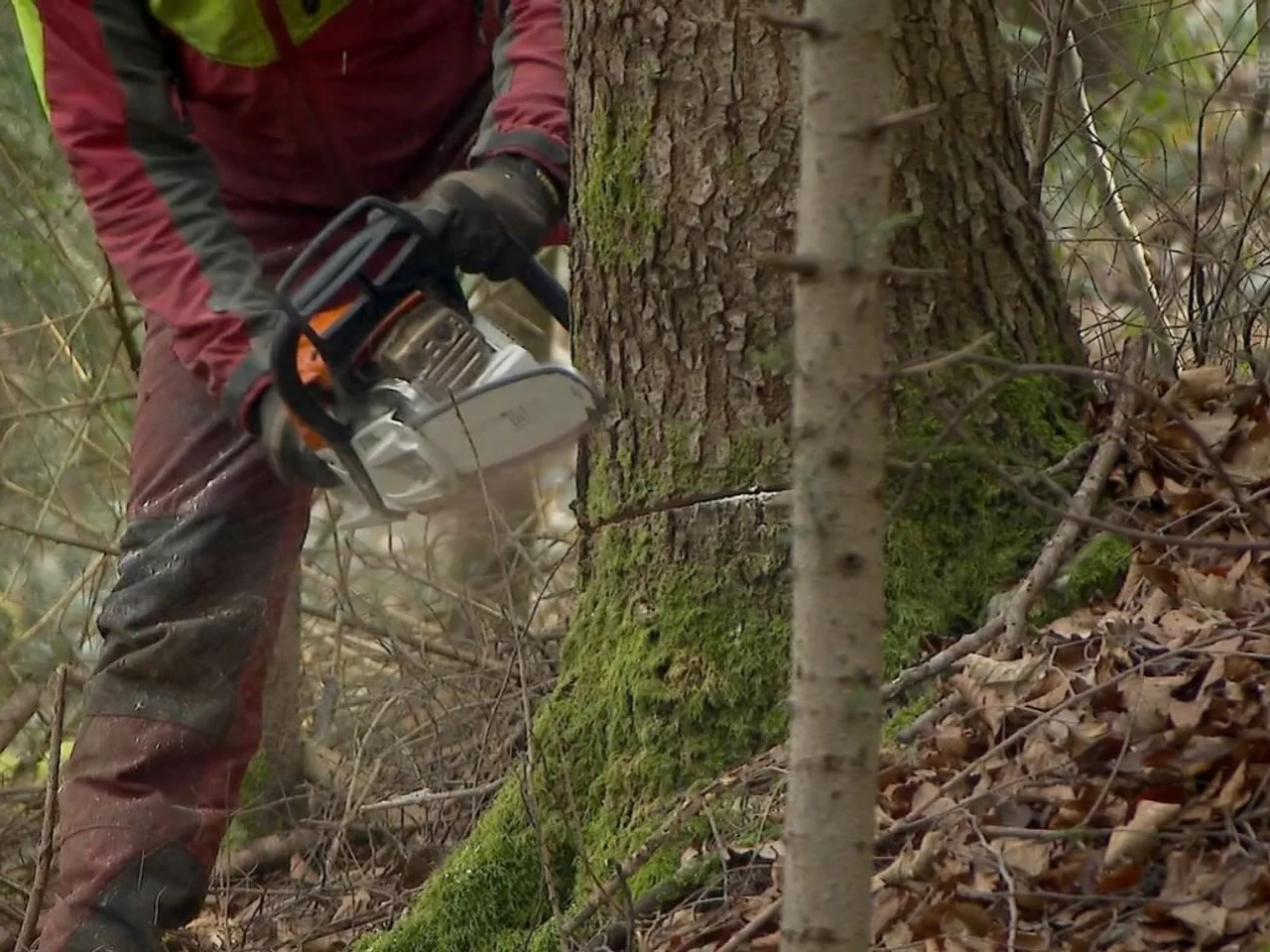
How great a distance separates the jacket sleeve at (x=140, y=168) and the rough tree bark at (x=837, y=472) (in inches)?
79.9

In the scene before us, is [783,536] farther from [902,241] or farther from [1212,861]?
[1212,861]

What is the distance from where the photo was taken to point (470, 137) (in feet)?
12.2

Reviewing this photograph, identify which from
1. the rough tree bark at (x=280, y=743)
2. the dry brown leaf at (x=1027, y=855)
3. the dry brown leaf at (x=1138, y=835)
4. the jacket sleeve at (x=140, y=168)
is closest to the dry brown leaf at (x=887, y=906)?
the dry brown leaf at (x=1027, y=855)

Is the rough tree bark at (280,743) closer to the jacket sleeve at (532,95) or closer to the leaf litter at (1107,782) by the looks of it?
the jacket sleeve at (532,95)

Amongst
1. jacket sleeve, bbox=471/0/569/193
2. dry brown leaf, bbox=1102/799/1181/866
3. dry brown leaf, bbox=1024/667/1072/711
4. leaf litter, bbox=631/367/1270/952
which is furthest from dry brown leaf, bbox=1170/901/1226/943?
jacket sleeve, bbox=471/0/569/193

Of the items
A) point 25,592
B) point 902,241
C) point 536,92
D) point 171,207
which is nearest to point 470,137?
point 536,92

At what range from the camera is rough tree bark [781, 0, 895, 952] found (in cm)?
141

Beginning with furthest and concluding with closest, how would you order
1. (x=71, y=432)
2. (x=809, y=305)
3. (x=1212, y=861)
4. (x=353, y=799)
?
1. (x=71, y=432)
2. (x=353, y=799)
3. (x=1212, y=861)
4. (x=809, y=305)

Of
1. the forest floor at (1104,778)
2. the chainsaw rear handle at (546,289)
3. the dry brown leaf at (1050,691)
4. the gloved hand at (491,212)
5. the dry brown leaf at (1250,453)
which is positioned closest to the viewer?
the forest floor at (1104,778)

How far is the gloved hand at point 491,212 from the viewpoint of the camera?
3.03 m

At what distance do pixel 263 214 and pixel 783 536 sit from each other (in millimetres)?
1606

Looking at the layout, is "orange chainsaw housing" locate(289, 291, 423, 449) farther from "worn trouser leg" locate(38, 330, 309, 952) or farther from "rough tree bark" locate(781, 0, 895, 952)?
"rough tree bark" locate(781, 0, 895, 952)

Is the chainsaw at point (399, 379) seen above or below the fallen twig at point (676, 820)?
above

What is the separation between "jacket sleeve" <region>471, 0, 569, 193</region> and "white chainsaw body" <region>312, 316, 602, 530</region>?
407 mm
